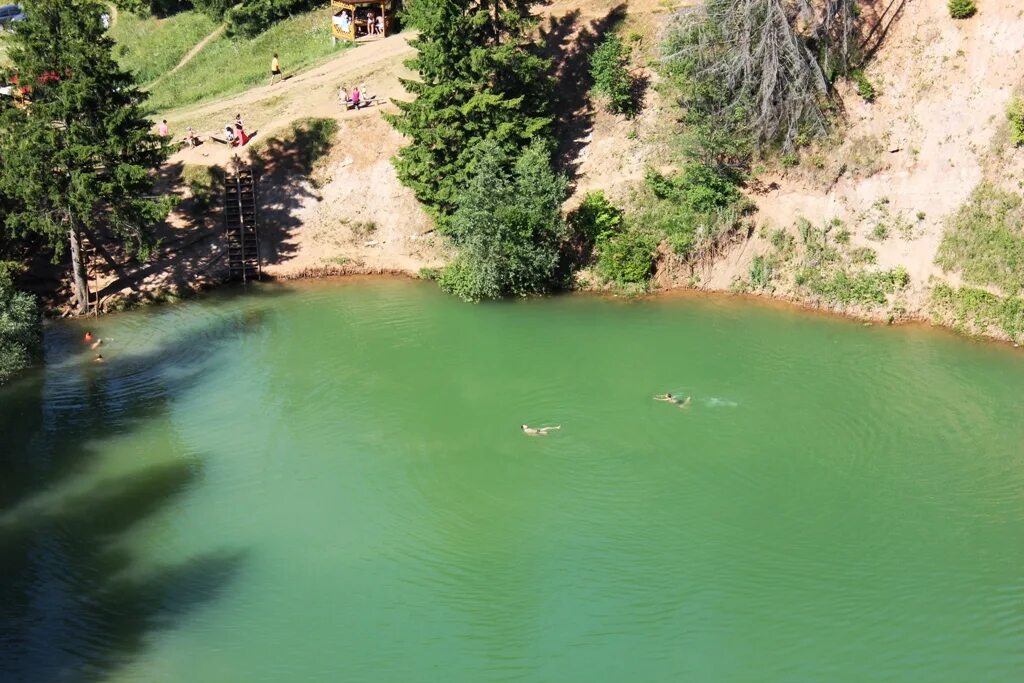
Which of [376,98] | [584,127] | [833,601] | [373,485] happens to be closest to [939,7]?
[584,127]

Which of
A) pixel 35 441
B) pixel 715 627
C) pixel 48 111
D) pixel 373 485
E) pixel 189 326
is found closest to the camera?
pixel 715 627

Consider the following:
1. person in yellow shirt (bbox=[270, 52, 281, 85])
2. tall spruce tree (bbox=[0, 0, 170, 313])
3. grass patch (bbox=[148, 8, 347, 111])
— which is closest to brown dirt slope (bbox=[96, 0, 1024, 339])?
person in yellow shirt (bbox=[270, 52, 281, 85])

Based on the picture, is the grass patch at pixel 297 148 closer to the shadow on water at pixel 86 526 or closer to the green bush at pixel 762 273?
the shadow on water at pixel 86 526

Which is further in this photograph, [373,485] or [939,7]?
[939,7]

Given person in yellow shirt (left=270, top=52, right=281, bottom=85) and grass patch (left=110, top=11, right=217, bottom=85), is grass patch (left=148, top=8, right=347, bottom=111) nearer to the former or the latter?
person in yellow shirt (left=270, top=52, right=281, bottom=85)

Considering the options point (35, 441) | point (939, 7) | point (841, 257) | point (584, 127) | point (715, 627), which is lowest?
point (715, 627)

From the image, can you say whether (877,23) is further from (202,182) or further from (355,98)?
(202,182)

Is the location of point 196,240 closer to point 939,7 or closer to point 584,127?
point 584,127
